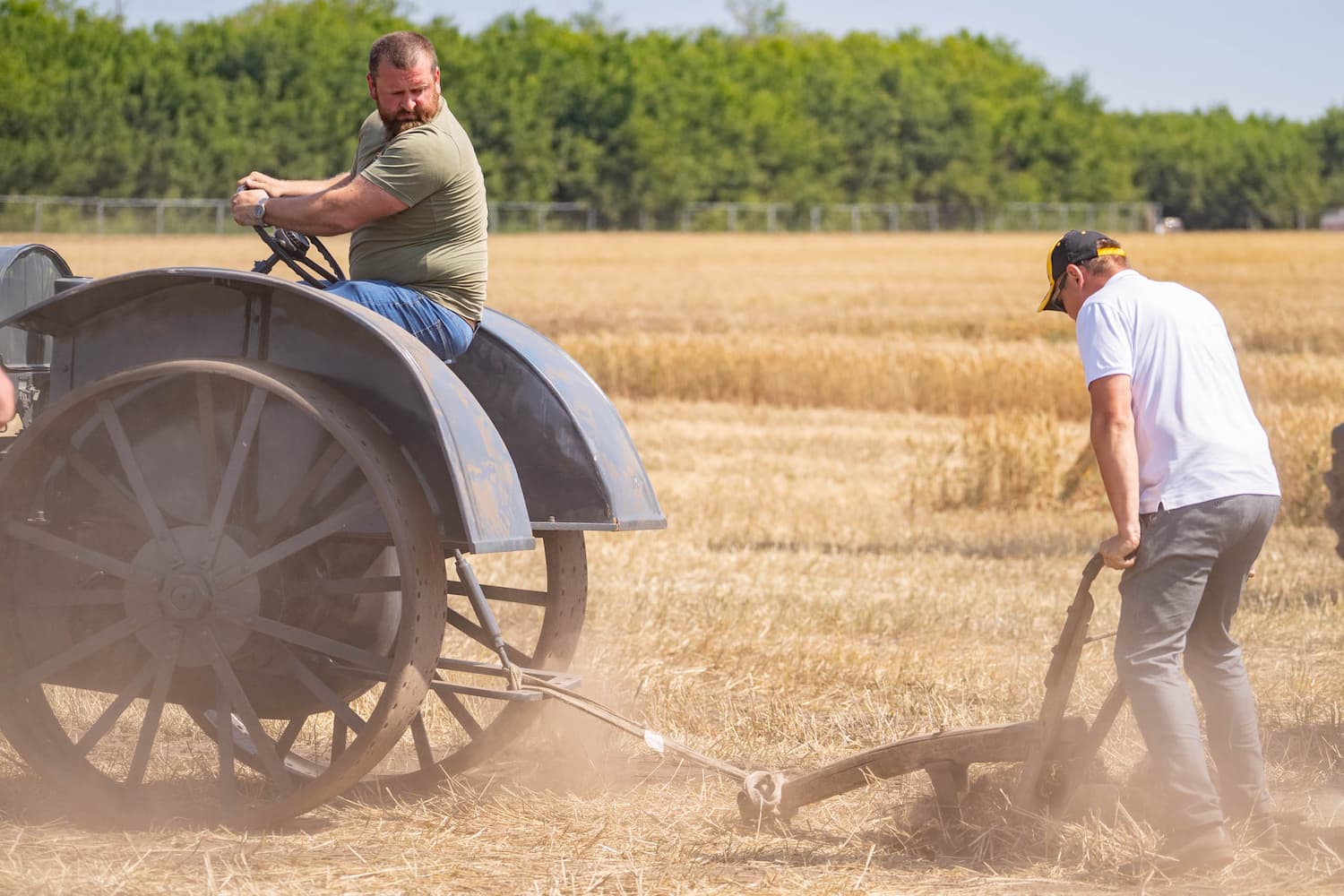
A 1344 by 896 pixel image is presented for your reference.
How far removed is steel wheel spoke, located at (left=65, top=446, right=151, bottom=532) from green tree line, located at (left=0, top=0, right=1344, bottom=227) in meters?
55.5

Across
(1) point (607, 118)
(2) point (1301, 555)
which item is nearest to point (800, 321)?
(2) point (1301, 555)

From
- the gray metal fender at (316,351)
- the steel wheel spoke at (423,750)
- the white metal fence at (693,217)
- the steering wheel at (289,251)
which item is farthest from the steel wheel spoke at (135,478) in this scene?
the white metal fence at (693,217)

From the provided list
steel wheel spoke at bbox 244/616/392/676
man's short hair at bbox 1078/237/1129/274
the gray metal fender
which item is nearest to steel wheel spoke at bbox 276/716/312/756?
steel wheel spoke at bbox 244/616/392/676

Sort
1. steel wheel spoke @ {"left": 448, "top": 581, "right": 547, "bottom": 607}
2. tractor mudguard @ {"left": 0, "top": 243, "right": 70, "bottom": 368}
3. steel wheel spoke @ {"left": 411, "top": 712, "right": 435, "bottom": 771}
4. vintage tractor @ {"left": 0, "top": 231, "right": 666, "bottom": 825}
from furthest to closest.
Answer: steel wheel spoke @ {"left": 448, "top": 581, "right": 547, "bottom": 607}
steel wheel spoke @ {"left": 411, "top": 712, "right": 435, "bottom": 771}
tractor mudguard @ {"left": 0, "top": 243, "right": 70, "bottom": 368}
vintage tractor @ {"left": 0, "top": 231, "right": 666, "bottom": 825}

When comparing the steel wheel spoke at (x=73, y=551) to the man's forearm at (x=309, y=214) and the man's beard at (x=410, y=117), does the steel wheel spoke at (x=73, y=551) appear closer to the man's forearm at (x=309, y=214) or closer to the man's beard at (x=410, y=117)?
the man's forearm at (x=309, y=214)

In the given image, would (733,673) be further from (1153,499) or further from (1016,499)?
(1016,499)

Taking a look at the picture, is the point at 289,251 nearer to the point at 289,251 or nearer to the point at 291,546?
the point at 289,251

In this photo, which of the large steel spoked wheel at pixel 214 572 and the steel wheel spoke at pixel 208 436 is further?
the steel wheel spoke at pixel 208 436

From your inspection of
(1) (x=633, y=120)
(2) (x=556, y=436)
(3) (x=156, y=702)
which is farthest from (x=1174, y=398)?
(1) (x=633, y=120)

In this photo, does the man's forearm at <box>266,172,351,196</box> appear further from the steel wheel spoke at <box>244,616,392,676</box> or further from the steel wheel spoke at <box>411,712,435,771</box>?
the steel wheel spoke at <box>411,712,435,771</box>

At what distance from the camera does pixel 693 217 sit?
253 ft

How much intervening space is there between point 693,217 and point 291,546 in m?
73.9

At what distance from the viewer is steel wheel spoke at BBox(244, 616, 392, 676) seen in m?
4.24

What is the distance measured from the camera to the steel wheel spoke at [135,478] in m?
4.34
